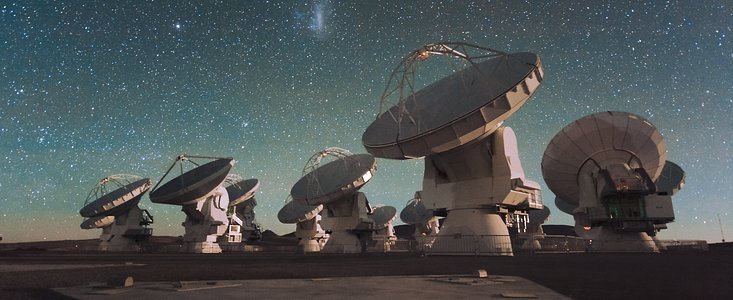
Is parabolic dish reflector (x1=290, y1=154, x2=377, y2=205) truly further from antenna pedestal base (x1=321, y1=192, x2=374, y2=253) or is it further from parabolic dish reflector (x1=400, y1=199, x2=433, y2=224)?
parabolic dish reflector (x1=400, y1=199, x2=433, y2=224)

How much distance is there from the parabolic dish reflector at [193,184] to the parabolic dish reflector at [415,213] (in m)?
34.1

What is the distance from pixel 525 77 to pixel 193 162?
119 ft

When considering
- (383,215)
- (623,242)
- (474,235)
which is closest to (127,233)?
(383,215)

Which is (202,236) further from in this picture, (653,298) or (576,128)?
(653,298)

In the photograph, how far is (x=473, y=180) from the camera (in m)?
25.3

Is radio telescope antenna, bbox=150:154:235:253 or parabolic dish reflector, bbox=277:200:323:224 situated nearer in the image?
radio telescope antenna, bbox=150:154:235:253

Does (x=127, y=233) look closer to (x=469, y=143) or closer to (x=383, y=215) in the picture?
(x=383, y=215)

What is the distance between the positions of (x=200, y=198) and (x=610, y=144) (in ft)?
118

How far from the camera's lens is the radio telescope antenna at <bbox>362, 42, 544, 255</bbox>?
21859 mm

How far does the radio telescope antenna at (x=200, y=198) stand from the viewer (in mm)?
42469

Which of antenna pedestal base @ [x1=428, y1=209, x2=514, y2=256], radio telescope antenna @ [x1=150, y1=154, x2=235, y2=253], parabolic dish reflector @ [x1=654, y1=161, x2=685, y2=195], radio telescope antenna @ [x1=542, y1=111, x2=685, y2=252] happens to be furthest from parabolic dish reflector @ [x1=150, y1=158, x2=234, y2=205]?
parabolic dish reflector @ [x1=654, y1=161, x2=685, y2=195]

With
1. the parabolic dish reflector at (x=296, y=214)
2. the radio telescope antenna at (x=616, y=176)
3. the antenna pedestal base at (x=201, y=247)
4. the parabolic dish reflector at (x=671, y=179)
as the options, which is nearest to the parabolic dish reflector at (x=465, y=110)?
the radio telescope antenna at (x=616, y=176)

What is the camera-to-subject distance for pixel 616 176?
105 feet

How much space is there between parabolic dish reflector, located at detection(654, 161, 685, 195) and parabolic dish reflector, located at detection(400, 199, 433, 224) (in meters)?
30.5
